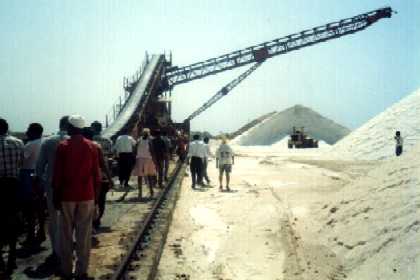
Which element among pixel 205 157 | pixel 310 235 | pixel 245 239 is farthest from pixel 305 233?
pixel 205 157

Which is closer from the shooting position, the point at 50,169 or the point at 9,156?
the point at 50,169

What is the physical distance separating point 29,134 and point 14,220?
1352mm

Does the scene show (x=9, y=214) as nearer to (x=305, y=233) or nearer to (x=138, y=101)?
(x=305, y=233)

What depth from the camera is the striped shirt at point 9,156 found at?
20.1ft

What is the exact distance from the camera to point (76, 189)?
534cm

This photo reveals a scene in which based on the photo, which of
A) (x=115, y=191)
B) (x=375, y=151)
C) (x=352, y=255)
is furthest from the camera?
(x=375, y=151)

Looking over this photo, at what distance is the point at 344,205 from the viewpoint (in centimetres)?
927

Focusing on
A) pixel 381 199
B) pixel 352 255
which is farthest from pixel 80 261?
pixel 381 199

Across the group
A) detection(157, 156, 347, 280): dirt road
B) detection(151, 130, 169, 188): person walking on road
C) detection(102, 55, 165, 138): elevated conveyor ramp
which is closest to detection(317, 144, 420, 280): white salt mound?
detection(157, 156, 347, 280): dirt road

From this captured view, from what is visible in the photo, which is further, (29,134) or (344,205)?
(344,205)

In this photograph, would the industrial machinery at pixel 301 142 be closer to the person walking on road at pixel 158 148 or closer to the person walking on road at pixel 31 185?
the person walking on road at pixel 158 148

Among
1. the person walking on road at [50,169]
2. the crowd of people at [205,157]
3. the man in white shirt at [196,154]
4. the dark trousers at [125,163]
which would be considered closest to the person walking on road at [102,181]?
the person walking on road at [50,169]

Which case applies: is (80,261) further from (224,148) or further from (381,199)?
(224,148)

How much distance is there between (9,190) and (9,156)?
38 centimetres
